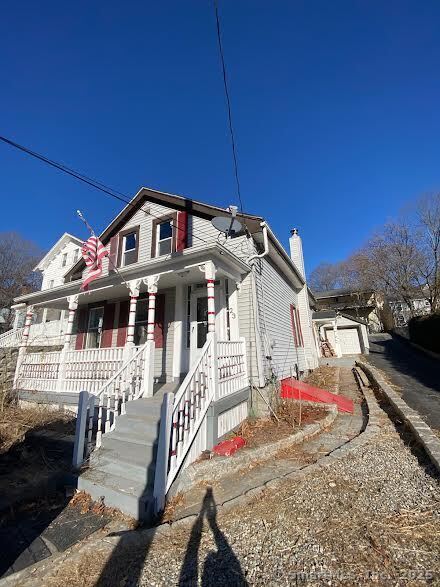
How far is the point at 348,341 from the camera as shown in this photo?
2484cm

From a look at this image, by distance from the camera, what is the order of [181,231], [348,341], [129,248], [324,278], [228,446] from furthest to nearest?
1. [324,278]
2. [348,341]
3. [129,248]
4. [181,231]
5. [228,446]

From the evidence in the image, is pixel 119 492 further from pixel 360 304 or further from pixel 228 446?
pixel 360 304

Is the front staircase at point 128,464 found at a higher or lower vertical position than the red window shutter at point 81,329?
lower

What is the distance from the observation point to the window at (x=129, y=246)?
1027 centimetres

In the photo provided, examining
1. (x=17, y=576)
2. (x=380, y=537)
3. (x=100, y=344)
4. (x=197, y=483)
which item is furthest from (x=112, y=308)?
(x=380, y=537)

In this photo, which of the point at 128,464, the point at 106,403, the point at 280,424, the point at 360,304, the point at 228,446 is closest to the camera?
the point at 128,464

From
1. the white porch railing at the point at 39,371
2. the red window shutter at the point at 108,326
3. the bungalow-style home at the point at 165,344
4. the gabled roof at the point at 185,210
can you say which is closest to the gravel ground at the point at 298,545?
the bungalow-style home at the point at 165,344

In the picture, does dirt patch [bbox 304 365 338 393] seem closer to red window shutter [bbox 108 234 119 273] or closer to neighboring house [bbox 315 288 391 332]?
red window shutter [bbox 108 234 119 273]

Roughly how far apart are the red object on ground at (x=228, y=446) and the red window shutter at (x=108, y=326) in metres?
6.44

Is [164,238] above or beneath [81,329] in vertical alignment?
above

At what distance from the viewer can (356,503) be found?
3139mm

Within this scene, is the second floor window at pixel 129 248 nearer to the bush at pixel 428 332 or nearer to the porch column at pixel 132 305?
the porch column at pixel 132 305

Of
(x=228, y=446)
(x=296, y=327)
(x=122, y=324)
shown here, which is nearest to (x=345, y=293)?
(x=296, y=327)

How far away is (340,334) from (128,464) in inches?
970
